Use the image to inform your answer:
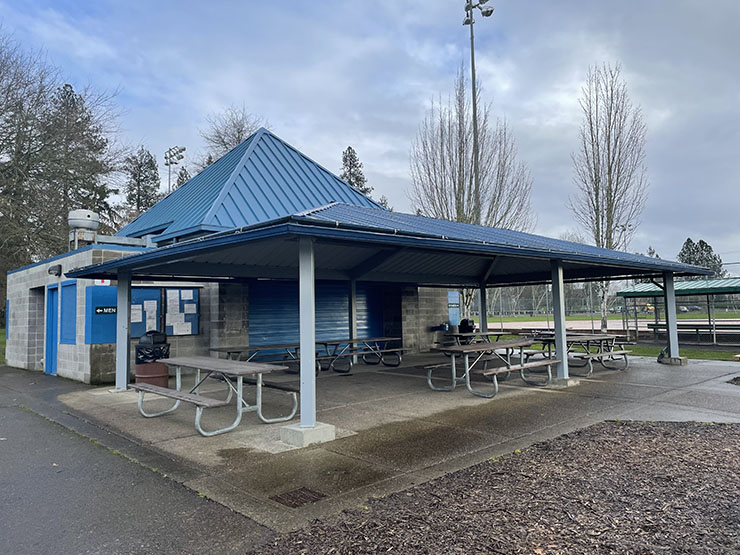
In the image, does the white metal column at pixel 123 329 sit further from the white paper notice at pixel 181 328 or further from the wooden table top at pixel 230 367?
the wooden table top at pixel 230 367

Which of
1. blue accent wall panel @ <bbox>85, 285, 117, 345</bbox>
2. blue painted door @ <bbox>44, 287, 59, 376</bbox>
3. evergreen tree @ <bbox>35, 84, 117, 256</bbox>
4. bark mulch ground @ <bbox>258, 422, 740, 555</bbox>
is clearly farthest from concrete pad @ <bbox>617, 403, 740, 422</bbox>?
evergreen tree @ <bbox>35, 84, 117, 256</bbox>

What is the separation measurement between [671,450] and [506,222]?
46.0 ft

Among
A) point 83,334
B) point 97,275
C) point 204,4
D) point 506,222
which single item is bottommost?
point 83,334

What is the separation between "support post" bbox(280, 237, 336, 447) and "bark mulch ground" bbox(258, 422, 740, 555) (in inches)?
66.3

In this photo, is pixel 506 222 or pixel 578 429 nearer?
pixel 578 429

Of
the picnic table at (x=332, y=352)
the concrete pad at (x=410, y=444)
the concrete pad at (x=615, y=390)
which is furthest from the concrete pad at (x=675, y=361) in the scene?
the concrete pad at (x=410, y=444)

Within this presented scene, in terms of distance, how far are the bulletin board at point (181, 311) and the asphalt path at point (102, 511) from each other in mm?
5576

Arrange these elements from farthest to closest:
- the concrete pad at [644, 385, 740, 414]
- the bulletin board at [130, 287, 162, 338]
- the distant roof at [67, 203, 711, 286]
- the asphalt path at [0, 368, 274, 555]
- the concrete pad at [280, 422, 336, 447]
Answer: the bulletin board at [130, 287, 162, 338], the concrete pad at [644, 385, 740, 414], the distant roof at [67, 203, 711, 286], the concrete pad at [280, 422, 336, 447], the asphalt path at [0, 368, 274, 555]

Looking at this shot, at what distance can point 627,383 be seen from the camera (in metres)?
8.90

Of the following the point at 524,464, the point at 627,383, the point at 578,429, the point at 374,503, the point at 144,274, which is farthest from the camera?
the point at 144,274

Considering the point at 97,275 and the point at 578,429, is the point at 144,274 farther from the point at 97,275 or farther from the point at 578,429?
the point at 578,429

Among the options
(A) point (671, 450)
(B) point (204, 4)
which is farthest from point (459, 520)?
(B) point (204, 4)

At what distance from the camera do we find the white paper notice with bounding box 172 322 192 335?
10734 millimetres

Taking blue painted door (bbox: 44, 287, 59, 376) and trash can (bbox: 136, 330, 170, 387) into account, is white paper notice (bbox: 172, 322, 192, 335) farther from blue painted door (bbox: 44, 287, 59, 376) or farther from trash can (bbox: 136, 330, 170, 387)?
blue painted door (bbox: 44, 287, 59, 376)
